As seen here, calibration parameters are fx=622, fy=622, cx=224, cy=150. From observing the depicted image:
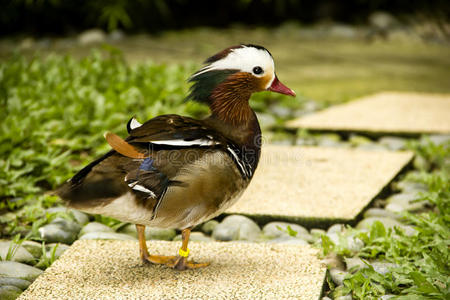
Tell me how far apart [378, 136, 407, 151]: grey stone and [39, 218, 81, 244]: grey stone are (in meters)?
2.45

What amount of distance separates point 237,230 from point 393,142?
1990 mm

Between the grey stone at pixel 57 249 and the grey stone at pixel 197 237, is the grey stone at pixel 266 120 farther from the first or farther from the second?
the grey stone at pixel 57 249

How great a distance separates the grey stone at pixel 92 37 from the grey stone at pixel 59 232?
5.89 meters

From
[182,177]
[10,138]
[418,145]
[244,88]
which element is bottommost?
[418,145]

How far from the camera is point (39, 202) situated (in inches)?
122

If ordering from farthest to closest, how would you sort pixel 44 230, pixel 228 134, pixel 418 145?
pixel 418 145 < pixel 44 230 < pixel 228 134

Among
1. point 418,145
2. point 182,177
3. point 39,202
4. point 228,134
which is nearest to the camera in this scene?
point 182,177

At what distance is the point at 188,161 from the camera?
2.21 m

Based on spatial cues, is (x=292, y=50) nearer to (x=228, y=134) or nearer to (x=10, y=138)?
(x=10, y=138)

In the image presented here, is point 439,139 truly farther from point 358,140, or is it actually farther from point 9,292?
point 9,292

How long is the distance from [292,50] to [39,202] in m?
5.78

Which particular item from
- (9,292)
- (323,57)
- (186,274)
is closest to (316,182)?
(186,274)

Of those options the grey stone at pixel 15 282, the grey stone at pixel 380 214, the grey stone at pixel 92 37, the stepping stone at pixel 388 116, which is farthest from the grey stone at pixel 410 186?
the grey stone at pixel 92 37

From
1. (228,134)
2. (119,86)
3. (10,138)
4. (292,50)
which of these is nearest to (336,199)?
(228,134)
